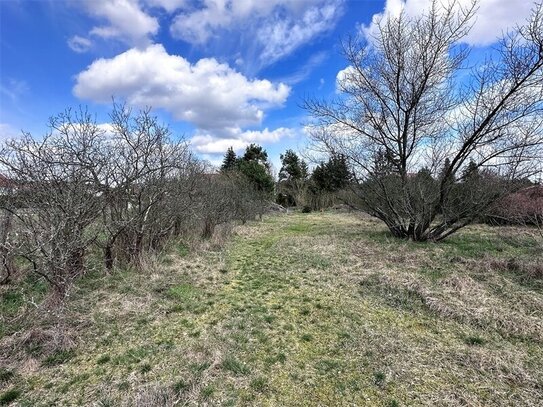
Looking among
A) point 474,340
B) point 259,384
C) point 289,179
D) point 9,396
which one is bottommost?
point 9,396

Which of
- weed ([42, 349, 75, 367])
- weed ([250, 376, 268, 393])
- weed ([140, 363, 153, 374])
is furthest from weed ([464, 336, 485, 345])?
weed ([42, 349, 75, 367])

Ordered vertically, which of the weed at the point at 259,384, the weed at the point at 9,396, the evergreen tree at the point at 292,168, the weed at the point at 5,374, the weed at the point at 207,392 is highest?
the evergreen tree at the point at 292,168

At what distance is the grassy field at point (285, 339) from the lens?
9.18 ft

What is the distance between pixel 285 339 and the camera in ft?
12.4

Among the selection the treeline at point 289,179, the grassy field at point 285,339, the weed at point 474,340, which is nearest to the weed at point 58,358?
the grassy field at point 285,339

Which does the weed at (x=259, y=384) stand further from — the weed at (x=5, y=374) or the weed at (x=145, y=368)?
the weed at (x=5, y=374)

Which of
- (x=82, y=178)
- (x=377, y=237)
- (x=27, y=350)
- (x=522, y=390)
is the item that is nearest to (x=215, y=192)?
(x=377, y=237)

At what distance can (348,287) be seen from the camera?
18.5ft

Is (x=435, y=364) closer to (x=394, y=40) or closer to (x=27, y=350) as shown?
(x=27, y=350)

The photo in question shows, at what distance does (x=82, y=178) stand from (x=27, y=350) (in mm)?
2533

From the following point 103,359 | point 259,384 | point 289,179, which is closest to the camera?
point 259,384

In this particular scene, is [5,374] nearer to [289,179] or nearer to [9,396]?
[9,396]

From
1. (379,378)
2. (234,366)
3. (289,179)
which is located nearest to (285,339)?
(234,366)

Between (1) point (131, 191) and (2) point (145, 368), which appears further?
(1) point (131, 191)
